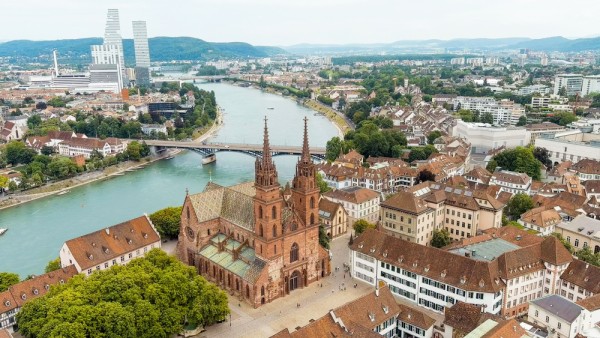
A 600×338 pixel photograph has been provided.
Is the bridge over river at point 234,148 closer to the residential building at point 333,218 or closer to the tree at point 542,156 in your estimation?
the residential building at point 333,218

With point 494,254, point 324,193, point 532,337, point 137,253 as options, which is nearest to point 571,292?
point 494,254

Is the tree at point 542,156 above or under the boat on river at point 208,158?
above

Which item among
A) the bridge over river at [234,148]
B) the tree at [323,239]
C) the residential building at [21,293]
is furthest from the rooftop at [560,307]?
the bridge over river at [234,148]

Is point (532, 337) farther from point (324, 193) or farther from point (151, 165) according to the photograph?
point (151, 165)

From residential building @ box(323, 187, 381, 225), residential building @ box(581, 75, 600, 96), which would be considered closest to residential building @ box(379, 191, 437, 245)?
residential building @ box(323, 187, 381, 225)

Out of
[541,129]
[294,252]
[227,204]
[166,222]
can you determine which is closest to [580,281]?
[294,252]

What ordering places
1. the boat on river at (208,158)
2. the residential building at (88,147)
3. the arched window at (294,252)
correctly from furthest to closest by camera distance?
1. the boat on river at (208,158)
2. the residential building at (88,147)
3. the arched window at (294,252)
